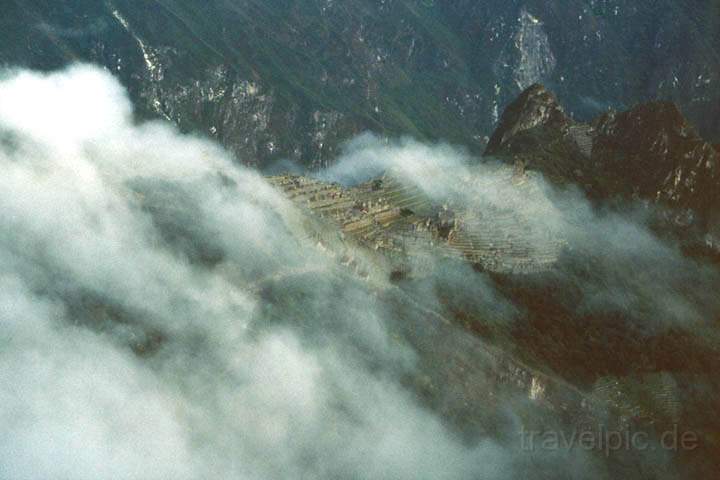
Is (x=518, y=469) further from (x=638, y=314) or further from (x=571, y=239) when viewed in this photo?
(x=571, y=239)

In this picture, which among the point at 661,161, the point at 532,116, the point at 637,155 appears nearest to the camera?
the point at 661,161

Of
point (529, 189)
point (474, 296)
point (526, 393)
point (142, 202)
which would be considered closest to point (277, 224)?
point (142, 202)

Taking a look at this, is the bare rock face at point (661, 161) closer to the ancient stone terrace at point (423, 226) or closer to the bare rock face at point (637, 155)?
the bare rock face at point (637, 155)

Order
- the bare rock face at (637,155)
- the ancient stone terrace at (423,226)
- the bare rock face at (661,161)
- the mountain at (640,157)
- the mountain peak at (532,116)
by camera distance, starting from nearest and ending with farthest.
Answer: the ancient stone terrace at (423,226)
the mountain at (640,157)
the bare rock face at (637,155)
the bare rock face at (661,161)
the mountain peak at (532,116)

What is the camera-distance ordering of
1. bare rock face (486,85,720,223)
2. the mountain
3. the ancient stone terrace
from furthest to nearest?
1. bare rock face (486,85,720,223)
2. the mountain
3. the ancient stone terrace

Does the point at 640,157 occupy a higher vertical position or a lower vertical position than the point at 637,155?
lower

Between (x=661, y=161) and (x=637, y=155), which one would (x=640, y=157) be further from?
(x=661, y=161)

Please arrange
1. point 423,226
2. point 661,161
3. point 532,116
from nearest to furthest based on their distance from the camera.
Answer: point 423,226, point 661,161, point 532,116

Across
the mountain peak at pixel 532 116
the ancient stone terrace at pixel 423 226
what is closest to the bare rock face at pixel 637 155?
the mountain peak at pixel 532 116

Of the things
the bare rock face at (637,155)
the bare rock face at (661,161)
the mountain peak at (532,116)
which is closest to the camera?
the bare rock face at (637,155)

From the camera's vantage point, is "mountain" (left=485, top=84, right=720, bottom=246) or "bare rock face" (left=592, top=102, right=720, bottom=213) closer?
"mountain" (left=485, top=84, right=720, bottom=246)

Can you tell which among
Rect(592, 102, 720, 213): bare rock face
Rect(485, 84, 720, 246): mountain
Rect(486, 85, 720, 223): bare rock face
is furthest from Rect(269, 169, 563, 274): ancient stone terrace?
Rect(592, 102, 720, 213): bare rock face

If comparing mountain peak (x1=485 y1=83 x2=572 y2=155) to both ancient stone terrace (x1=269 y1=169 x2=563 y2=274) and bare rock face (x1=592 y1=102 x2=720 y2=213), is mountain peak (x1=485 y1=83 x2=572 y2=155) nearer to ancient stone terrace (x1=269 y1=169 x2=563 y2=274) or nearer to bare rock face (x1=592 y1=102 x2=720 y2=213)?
bare rock face (x1=592 y1=102 x2=720 y2=213)

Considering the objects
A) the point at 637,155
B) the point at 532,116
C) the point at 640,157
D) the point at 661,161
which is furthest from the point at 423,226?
the point at 661,161
